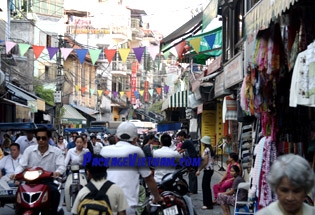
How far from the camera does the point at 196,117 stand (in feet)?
112

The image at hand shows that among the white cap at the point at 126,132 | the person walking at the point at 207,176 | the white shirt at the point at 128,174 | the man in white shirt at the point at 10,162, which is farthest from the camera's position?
the person walking at the point at 207,176

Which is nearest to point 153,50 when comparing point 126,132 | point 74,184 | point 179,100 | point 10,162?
point 179,100

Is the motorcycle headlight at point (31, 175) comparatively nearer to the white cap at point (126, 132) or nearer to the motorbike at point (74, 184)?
the white cap at point (126, 132)

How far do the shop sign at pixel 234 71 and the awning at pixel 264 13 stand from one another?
521cm

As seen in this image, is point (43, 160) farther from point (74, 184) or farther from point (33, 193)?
point (74, 184)

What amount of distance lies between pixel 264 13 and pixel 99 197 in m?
3.59

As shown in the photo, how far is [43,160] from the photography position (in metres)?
9.29

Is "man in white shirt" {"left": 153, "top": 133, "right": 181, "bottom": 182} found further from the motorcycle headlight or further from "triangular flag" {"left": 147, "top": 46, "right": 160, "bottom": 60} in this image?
"triangular flag" {"left": 147, "top": 46, "right": 160, "bottom": 60}

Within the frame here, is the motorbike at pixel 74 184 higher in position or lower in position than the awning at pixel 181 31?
lower

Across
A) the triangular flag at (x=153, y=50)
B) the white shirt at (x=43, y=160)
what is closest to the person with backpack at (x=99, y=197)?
the white shirt at (x=43, y=160)

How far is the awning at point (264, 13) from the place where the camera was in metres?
7.44

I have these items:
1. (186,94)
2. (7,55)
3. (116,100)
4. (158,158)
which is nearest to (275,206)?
(158,158)

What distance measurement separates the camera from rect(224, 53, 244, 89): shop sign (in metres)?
14.9

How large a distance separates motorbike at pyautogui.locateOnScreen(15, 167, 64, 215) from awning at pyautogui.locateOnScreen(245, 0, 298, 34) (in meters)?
3.41
